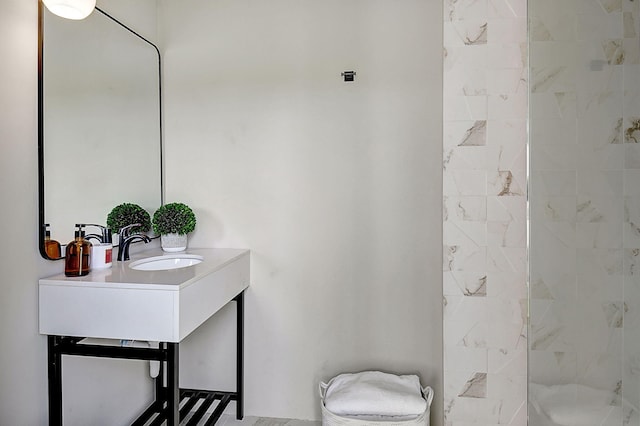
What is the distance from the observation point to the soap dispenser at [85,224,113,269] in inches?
64.1

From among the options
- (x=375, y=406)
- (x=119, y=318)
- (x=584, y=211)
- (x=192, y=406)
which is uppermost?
(x=584, y=211)

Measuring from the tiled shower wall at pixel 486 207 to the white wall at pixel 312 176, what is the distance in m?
0.47

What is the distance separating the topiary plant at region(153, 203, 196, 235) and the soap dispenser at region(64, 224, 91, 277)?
1.73 ft

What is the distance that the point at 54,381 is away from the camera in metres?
1.48

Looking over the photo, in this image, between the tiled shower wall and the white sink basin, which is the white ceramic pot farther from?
the tiled shower wall

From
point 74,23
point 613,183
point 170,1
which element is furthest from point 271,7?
point 613,183

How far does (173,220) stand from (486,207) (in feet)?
4.53

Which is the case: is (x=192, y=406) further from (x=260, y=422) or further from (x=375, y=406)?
(x=375, y=406)

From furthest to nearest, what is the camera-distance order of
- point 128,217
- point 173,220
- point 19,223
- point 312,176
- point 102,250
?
1. point 312,176
2. point 173,220
3. point 128,217
4. point 102,250
5. point 19,223

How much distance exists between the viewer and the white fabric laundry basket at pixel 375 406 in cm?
173

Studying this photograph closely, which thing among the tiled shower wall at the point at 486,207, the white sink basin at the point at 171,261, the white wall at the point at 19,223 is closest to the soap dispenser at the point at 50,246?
the white wall at the point at 19,223

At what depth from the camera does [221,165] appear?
2258 mm

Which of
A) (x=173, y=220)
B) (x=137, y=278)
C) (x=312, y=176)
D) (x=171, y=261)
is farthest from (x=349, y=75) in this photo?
(x=137, y=278)

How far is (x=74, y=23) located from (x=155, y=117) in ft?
2.06
